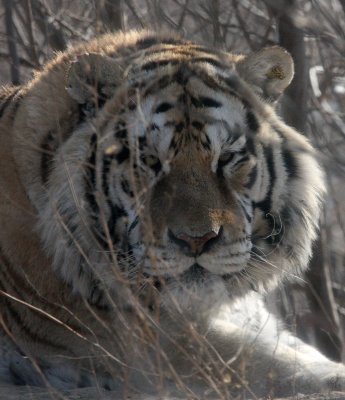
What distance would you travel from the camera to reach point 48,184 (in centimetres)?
393

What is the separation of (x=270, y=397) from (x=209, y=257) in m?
0.65

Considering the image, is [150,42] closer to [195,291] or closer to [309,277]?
[195,291]

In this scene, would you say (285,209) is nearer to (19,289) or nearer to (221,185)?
(221,185)

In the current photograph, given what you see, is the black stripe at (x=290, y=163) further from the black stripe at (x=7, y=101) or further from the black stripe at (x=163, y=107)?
the black stripe at (x=7, y=101)

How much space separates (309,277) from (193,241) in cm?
257

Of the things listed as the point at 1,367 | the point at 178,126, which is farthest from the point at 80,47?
the point at 1,367

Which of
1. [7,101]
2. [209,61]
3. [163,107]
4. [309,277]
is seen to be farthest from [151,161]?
[309,277]

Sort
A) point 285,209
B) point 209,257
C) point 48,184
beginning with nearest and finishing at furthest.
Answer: point 209,257, point 48,184, point 285,209

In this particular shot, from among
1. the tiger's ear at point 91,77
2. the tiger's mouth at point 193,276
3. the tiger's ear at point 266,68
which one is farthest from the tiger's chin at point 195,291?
the tiger's ear at point 266,68

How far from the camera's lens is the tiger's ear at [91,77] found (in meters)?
3.84

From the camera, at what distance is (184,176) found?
3746mm

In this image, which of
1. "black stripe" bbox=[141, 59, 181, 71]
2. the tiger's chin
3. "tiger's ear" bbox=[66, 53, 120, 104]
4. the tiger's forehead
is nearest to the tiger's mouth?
the tiger's chin

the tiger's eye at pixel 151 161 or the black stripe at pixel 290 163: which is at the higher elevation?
the tiger's eye at pixel 151 161

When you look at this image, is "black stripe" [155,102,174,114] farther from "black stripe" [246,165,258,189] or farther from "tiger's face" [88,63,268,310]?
"black stripe" [246,165,258,189]
